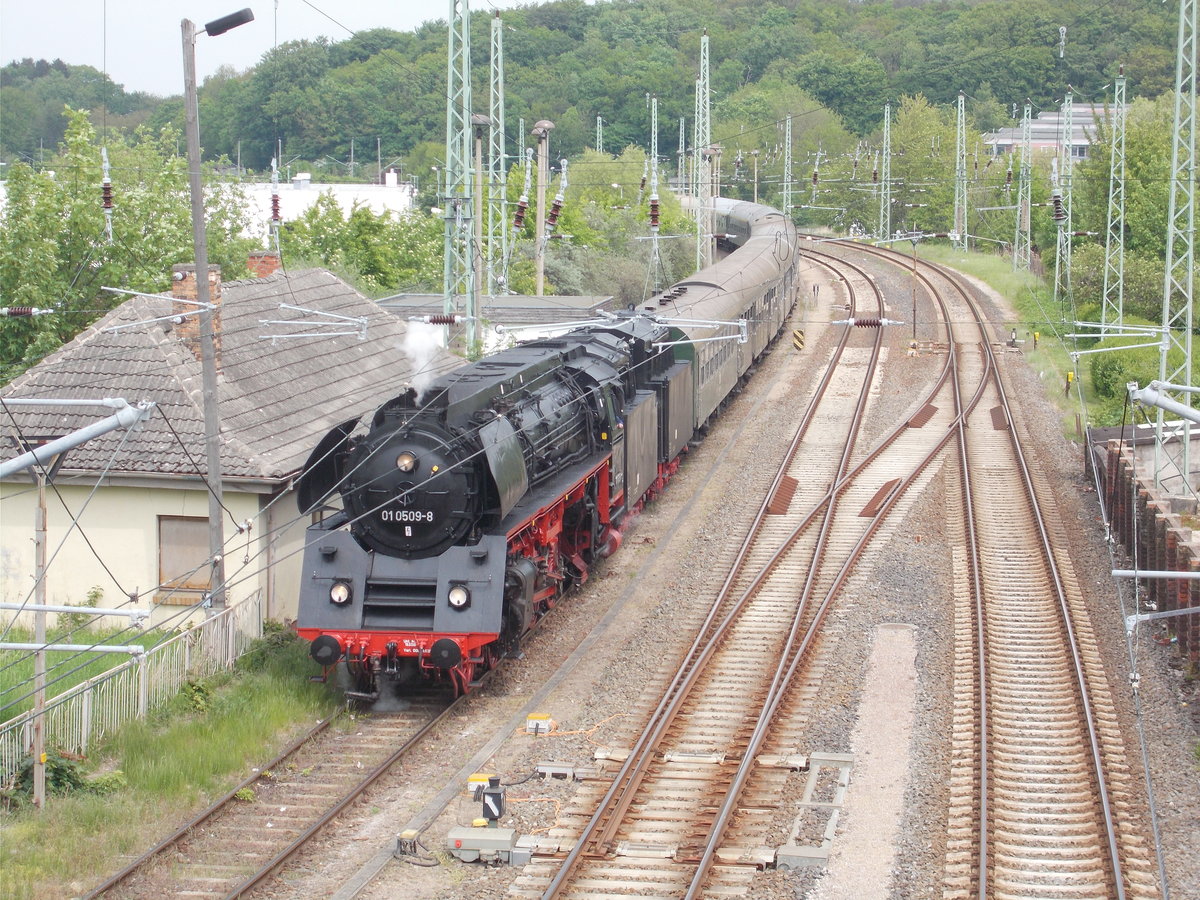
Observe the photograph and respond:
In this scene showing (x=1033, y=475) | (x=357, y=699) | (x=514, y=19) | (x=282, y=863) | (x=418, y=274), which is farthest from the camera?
(x=514, y=19)

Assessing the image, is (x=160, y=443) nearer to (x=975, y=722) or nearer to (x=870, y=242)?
(x=975, y=722)

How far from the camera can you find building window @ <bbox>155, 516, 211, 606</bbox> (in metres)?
18.0

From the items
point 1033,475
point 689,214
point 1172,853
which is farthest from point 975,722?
point 689,214

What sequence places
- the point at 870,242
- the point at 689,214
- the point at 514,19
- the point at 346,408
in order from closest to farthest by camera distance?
1. the point at 346,408
2. the point at 689,214
3. the point at 870,242
4. the point at 514,19

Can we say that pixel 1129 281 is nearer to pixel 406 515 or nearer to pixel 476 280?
pixel 476 280

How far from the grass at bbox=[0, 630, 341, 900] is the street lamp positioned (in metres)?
1.21

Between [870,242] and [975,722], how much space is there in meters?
60.1

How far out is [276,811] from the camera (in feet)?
40.3

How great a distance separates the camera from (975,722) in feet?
47.3

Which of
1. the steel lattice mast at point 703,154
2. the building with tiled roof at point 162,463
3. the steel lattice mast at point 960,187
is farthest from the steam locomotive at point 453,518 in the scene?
the steel lattice mast at point 960,187

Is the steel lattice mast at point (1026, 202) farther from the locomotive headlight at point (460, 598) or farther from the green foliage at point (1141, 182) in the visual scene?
the locomotive headlight at point (460, 598)

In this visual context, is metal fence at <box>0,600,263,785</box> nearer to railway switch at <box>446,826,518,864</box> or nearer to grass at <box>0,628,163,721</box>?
grass at <box>0,628,163,721</box>

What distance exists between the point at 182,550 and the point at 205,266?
500cm

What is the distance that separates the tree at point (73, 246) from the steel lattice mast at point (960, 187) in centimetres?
Answer: 3720
